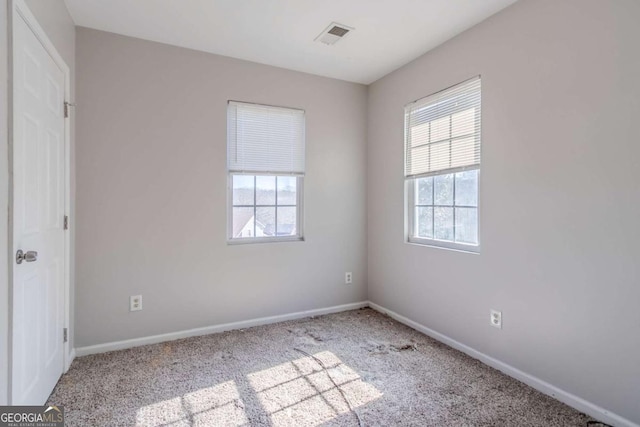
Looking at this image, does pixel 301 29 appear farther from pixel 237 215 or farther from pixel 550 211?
pixel 550 211

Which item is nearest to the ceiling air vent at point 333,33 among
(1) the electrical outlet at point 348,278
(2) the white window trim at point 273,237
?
(2) the white window trim at point 273,237

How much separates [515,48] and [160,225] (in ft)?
10.1

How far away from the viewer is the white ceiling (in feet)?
7.74

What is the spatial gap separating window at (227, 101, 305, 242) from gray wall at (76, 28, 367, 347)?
100mm

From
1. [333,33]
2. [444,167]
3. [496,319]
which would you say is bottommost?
[496,319]

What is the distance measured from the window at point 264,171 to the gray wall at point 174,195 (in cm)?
10

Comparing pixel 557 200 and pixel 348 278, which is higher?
pixel 557 200

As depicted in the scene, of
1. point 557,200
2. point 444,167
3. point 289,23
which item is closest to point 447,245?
point 444,167

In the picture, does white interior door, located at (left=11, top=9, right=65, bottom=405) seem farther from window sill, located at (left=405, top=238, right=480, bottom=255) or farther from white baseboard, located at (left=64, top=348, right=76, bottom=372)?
window sill, located at (left=405, top=238, right=480, bottom=255)

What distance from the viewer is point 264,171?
334 cm

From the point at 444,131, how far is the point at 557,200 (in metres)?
1.11

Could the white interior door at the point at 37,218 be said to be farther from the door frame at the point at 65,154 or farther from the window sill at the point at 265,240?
the window sill at the point at 265,240

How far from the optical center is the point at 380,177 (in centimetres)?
368

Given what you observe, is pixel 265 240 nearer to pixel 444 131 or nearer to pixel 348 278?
pixel 348 278
